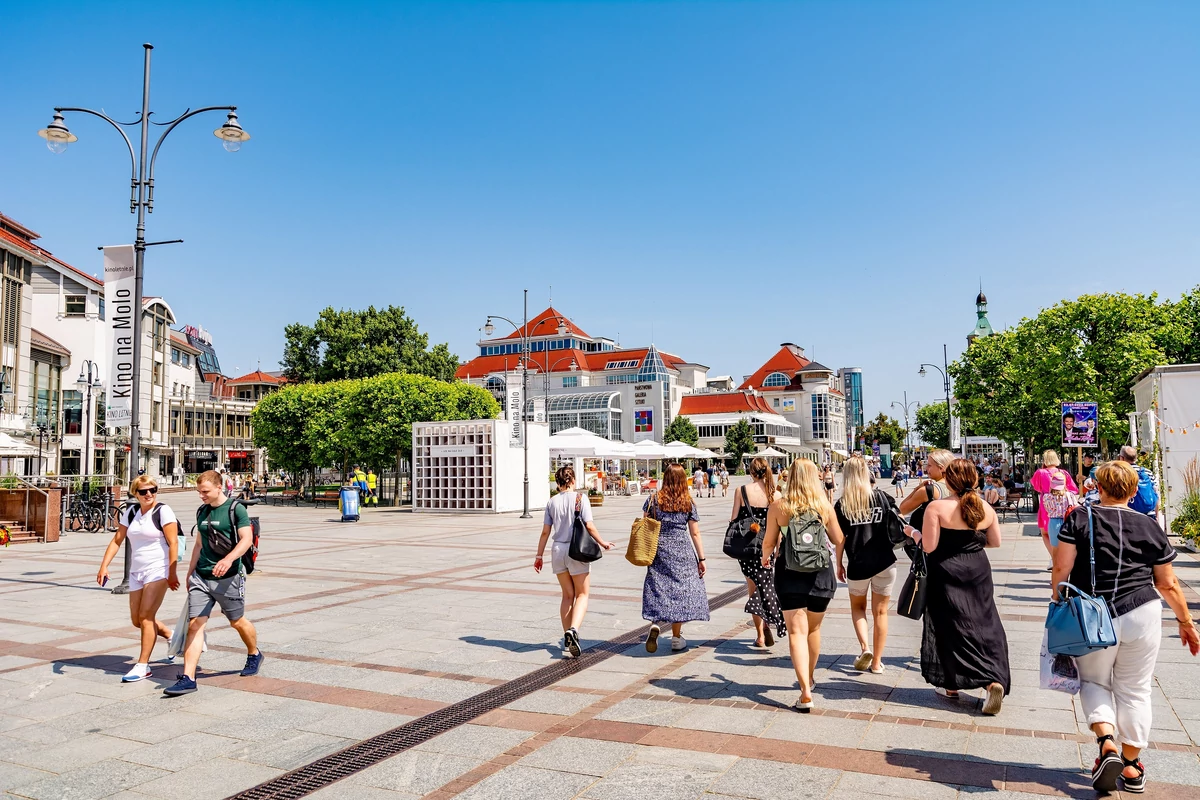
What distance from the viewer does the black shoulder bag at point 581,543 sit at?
23.6 ft

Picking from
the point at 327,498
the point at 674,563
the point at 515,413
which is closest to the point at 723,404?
the point at 327,498

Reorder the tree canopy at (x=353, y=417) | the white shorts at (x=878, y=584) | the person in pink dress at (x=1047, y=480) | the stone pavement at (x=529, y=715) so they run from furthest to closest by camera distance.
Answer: the tree canopy at (x=353, y=417) < the person in pink dress at (x=1047, y=480) < the white shorts at (x=878, y=584) < the stone pavement at (x=529, y=715)

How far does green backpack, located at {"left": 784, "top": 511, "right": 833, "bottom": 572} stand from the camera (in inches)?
221

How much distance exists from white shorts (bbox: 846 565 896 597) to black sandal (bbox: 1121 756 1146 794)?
7.57ft

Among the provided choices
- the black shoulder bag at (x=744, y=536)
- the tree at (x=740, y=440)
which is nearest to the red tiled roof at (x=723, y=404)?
the tree at (x=740, y=440)

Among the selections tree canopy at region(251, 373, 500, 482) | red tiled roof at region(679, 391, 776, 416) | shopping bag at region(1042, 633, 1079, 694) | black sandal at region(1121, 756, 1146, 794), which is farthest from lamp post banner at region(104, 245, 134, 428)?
red tiled roof at region(679, 391, 776, 416)

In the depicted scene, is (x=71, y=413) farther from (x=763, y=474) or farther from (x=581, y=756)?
(x=581, y=756)

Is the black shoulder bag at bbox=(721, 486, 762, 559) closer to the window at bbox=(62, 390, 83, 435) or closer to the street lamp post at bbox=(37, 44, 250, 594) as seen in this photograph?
the street lamp post at bbox=(37, 44, 250, 594)

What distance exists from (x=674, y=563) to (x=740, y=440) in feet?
297

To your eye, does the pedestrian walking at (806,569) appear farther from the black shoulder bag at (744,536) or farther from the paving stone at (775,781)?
the black shoulder bag at (744,536)

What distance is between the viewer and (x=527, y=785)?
4371 millimetres

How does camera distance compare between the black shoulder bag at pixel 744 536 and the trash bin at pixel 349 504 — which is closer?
the black shoulder bag at pixel 744 536

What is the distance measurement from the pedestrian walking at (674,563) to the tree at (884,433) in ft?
339

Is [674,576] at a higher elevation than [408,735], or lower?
higher
